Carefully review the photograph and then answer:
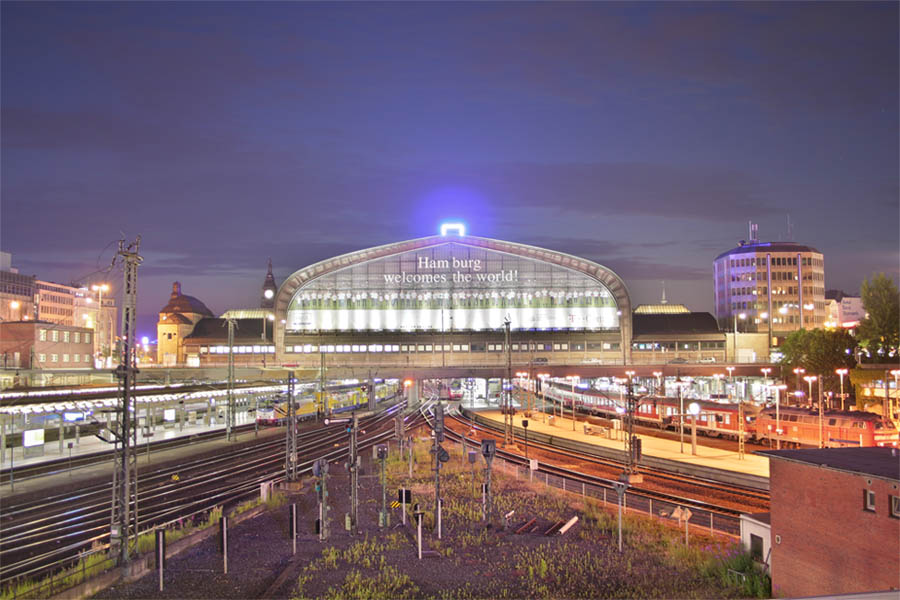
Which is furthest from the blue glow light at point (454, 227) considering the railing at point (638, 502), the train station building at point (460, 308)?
the railing at point (638, 502)

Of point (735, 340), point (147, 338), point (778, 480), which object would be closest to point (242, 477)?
point (778, 480)

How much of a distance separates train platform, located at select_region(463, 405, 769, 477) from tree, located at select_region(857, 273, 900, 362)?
98.7ft

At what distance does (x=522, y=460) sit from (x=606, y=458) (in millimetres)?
5277

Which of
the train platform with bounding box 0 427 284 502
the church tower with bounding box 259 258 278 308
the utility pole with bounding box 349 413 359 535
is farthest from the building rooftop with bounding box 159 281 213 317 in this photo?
the utility pole with bounding box 349 413 359 535

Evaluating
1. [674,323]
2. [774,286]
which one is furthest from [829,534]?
[774,286]

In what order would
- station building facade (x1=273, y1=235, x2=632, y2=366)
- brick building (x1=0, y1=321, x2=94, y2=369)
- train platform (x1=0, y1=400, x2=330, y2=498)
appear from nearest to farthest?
train platform (x1=0, y1=400, x2=330, y2=498), brick building (x1=0, y1=321, x2=94, y2=369), station building facade (x1=273, y1=235, x2=632, y2=366)

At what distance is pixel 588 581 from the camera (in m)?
22.2

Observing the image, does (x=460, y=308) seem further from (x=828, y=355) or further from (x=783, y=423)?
(x=783, y=423)

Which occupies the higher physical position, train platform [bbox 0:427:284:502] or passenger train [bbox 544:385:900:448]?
passenger train [bbox 544:385:900:448]

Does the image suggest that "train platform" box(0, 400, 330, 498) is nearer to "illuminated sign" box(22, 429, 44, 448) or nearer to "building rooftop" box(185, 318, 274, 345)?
"illuminated sign" box(22, 429, 44, 448)

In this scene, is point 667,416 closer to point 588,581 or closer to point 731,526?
point 731,526

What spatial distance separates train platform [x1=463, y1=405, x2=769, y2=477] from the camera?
40.0 metres

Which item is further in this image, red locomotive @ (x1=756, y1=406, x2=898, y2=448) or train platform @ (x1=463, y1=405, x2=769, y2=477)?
red locomotive @ (x1=756, y1=406, x2=898, y2=448)

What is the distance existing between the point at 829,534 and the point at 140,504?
92.3 feet
